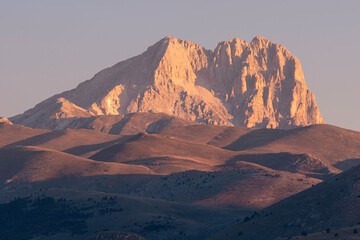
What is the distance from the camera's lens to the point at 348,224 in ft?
287

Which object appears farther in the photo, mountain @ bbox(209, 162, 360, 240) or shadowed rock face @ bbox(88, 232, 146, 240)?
mountain @ bbox(209, 162, 360, 240)

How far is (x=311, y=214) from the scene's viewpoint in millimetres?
94312

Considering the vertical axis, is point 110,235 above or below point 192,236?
above

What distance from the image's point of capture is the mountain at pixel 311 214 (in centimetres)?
9069

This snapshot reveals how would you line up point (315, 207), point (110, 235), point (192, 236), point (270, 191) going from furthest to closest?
point (270, 191), point (192, 236), point (315, 207), point (110, 235)

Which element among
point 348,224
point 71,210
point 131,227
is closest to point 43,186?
point 71,210

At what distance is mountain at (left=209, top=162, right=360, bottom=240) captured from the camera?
9069 cm

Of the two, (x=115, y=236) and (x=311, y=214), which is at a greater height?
(x=115, y=236)

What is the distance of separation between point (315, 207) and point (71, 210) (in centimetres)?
5540

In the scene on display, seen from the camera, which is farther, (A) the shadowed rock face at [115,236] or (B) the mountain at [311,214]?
(B) the mountain at [311,214]

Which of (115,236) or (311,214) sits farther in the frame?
(311,214)

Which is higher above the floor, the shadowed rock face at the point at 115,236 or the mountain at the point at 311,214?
the shadowed rock face at the point at 115,236

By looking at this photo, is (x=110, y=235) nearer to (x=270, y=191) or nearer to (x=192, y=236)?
(x=192, y=236)

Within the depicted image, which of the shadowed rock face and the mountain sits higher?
the shadowed rock face
